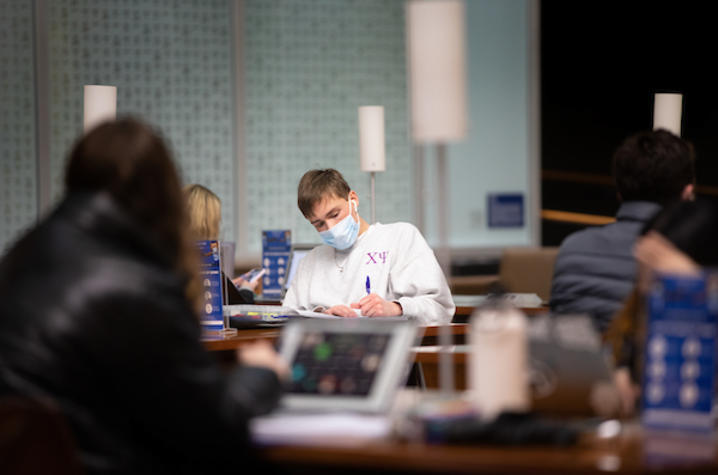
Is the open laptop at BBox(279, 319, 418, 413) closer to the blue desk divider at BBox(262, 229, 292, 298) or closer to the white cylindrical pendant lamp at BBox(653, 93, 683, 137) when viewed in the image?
the white cylindrical pendant lamp at BBox(653, 93, 683, 137)

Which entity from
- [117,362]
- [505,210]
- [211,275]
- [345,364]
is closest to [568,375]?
[345,364]

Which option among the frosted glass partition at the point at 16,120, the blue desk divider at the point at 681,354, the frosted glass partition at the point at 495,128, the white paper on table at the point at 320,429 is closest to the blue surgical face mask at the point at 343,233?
the white paper on table at the point at 320,429

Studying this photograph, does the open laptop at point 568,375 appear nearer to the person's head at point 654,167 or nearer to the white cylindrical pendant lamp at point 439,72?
the white cylindrical pendant lamp at point 439,72

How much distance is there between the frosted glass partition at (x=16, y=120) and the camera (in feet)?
19.9

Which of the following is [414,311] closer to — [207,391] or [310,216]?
[310,216]

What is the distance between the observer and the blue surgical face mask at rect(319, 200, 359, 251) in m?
3.56

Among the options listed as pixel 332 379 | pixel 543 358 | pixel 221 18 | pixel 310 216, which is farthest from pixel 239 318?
pixel 221 18

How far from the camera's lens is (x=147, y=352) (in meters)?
1.52

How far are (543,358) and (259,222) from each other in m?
5.17

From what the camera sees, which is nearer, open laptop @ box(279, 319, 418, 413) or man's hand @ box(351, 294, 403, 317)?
open laptop @ box(279, 319, 418, 413)

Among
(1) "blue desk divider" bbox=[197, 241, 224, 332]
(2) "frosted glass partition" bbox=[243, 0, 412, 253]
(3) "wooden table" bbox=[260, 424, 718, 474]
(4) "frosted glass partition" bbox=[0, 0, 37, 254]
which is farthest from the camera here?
(2) "frosted glass partition" bbox=[243, 0, 412, 253]

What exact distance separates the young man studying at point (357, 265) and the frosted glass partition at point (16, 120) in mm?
3179

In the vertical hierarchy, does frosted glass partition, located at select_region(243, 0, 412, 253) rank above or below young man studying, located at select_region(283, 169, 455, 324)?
above

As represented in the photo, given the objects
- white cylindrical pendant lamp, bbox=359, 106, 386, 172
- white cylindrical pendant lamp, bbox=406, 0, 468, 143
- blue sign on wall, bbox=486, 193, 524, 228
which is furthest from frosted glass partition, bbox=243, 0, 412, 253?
white cylindrical pendant lamp, bbox=406, 0, 468, 143
